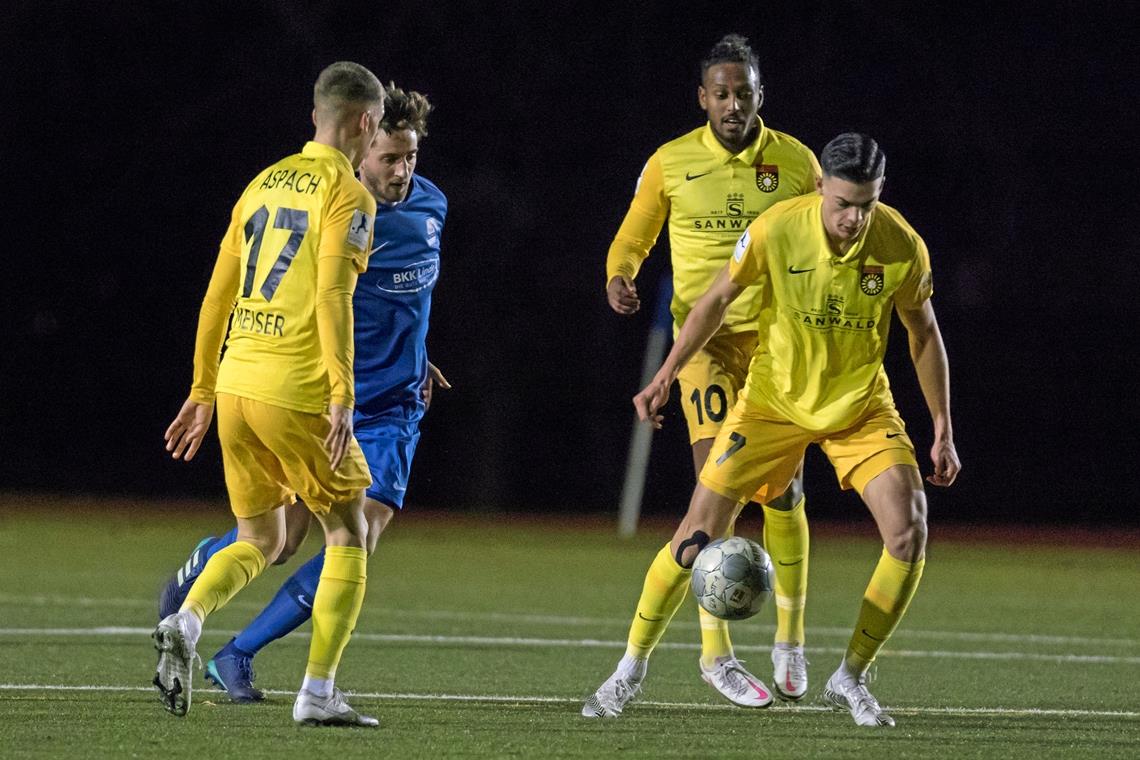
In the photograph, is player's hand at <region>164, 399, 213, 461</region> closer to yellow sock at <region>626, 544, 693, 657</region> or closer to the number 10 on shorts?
yellow sock at <region>626, 544, 693, 657</region>

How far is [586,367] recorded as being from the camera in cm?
2473

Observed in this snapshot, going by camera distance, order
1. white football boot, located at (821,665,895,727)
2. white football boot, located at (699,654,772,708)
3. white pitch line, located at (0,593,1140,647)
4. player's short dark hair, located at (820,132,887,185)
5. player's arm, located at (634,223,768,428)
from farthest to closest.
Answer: white pitch line, located at (0,593,1140,647)
white football boot, located at (699,654,772,708)
player's arm, located at (634,223,768,428)
white football boot, located at (821,665,895,727)
player's short dark hair, located at (820,132,887,185)

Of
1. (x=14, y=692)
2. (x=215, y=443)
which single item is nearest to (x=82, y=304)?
(x=215, y=443)

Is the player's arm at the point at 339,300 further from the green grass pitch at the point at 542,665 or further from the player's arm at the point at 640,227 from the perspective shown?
the player's arm at the point at 640,227

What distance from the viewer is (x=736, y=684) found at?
7.09 meters

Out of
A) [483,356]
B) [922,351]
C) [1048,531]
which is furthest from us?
[483,356]

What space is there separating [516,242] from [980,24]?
6.52 metres

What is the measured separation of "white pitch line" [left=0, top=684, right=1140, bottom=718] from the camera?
272 inches

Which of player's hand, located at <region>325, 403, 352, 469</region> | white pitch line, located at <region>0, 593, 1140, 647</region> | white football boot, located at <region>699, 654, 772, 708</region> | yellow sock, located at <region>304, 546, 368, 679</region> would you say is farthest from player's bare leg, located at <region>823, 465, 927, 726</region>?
white pitch line, located at <region>0, 593, 1140, 647</region>

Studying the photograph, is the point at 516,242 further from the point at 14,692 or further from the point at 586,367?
the point at 14,692

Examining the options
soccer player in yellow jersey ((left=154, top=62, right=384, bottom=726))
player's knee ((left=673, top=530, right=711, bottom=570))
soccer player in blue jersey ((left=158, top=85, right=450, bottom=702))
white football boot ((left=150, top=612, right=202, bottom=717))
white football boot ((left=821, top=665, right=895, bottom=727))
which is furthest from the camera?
soccer player in blue jersey ((left=158, top=85, right=450, bottom=702))

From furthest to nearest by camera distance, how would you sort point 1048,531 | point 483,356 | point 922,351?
point 483,356, point 1048,531, point 922,351

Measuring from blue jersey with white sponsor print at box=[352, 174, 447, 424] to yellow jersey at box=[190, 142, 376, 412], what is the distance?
109 cm

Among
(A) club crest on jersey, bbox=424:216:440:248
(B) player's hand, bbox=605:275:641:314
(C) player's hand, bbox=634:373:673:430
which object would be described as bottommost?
(C) player's hand, bbox=634:373:673:430
